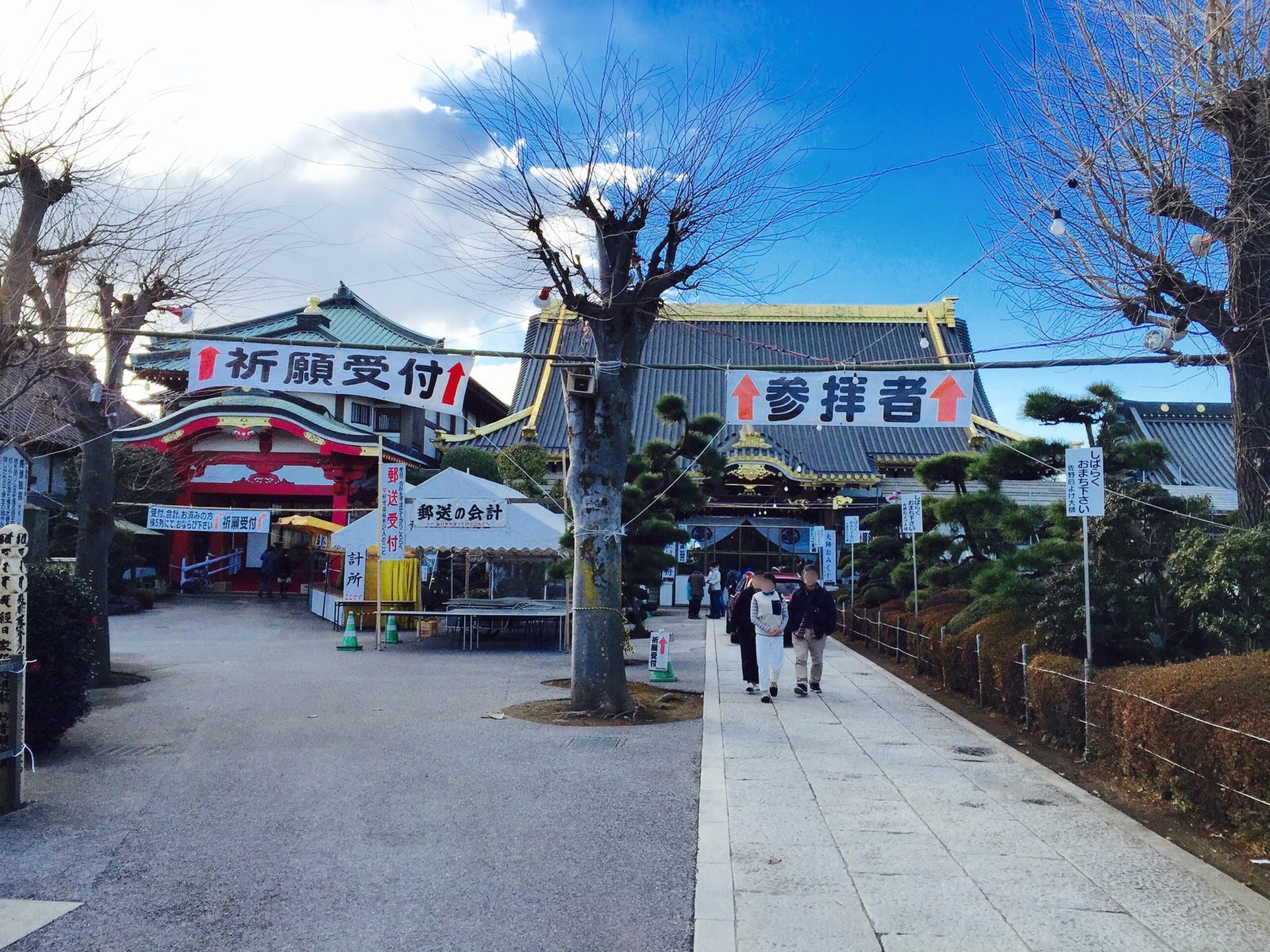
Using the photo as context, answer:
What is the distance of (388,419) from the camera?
31.2 metres

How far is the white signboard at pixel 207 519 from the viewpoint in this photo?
2141 cm

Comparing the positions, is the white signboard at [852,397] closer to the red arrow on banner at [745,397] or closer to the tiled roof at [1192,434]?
the red arrow on banner at [745,397]

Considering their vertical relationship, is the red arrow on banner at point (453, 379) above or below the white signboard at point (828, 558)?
above

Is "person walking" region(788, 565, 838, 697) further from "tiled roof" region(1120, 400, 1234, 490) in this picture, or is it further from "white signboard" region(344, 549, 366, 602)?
"tiled roof" region(1120, 400, 1234, 490)

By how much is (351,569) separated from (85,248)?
10.2 meters

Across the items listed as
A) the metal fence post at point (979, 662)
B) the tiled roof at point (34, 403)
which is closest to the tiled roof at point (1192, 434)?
the metal fence post at point (979, 662)

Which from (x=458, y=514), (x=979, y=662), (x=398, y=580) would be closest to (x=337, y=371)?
(x=458, y=514)

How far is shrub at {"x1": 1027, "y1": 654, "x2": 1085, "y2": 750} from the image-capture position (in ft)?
26.1

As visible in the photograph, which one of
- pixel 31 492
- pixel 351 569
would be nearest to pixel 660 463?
pixel 351 569

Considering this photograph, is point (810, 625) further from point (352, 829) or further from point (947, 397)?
point (352, 829)

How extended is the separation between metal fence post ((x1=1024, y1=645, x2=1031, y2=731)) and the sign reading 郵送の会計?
31.6ft

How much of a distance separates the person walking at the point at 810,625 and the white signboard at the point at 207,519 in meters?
14.2

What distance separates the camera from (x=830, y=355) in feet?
113

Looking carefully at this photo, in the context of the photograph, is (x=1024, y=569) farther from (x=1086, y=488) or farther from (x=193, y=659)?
(x=193, y=659)
